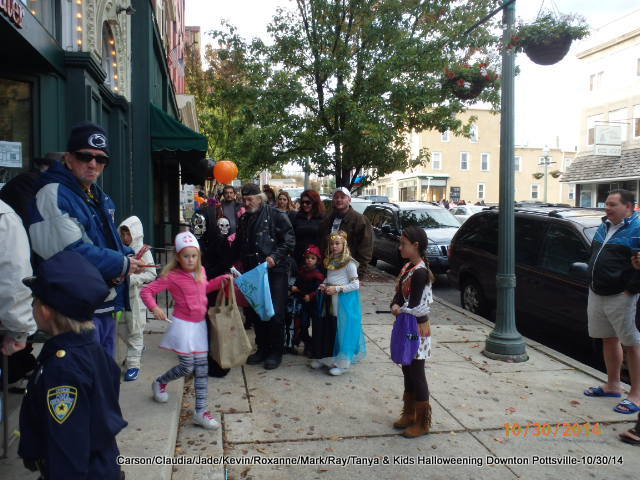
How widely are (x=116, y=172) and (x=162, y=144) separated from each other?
1.45 metres

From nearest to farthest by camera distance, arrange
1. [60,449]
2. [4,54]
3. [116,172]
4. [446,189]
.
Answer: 1. [60,449]
2. [4,54]
3. [116,172]
4. [446,189]

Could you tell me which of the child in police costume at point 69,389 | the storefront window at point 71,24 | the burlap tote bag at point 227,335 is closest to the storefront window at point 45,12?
the storefront window at point 71,24

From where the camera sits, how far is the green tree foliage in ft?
35.3

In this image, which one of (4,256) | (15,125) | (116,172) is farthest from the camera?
(116,172)

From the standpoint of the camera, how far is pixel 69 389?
1921 mm

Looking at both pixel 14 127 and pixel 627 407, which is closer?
pixel 627 407

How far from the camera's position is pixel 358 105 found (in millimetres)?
10781

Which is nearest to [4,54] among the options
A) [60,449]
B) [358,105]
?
[60,449]

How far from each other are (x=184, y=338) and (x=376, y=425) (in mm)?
1722

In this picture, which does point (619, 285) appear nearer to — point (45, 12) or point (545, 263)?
point (545, 263)

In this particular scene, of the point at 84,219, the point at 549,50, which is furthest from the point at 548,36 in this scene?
the point at 84,219

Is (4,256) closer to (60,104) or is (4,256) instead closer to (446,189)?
(60,104)

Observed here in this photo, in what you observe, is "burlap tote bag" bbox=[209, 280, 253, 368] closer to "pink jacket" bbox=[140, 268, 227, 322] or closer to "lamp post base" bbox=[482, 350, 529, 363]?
"pink jacket" bbox=[140, 268, 227, 322]
